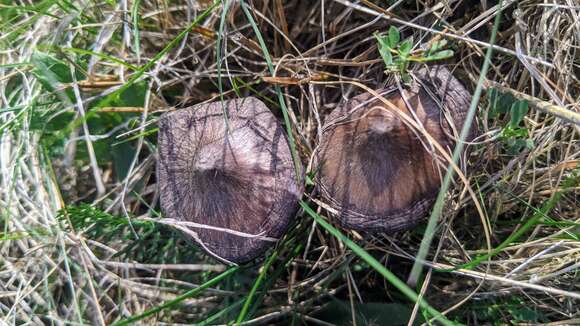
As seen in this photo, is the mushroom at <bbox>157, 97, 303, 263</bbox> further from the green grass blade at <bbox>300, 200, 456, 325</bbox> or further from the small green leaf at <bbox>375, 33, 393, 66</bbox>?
the small green leaf at <bbox>375, 33, 393, 66</bbox>

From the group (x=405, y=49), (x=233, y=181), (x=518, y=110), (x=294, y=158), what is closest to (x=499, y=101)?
(x=518, y=110)

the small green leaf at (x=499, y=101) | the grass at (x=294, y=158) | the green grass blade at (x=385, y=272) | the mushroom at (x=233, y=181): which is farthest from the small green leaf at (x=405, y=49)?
the green grass blade at (x=385, y=272)

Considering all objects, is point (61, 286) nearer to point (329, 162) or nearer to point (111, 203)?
point (111, 203)

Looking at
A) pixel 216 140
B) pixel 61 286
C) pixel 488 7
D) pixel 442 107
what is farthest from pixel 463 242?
pixel 61 286

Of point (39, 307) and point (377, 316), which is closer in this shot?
point (377, 316)

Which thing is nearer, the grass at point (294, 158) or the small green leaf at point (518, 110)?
the small green leaf at point (518, 110)

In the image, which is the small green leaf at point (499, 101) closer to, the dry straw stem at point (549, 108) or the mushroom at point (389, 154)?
the dry straw stem at point (549, 108)

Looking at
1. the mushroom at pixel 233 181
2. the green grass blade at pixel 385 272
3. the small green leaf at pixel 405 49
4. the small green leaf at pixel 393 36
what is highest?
the small green leaf at pixel 393 36
